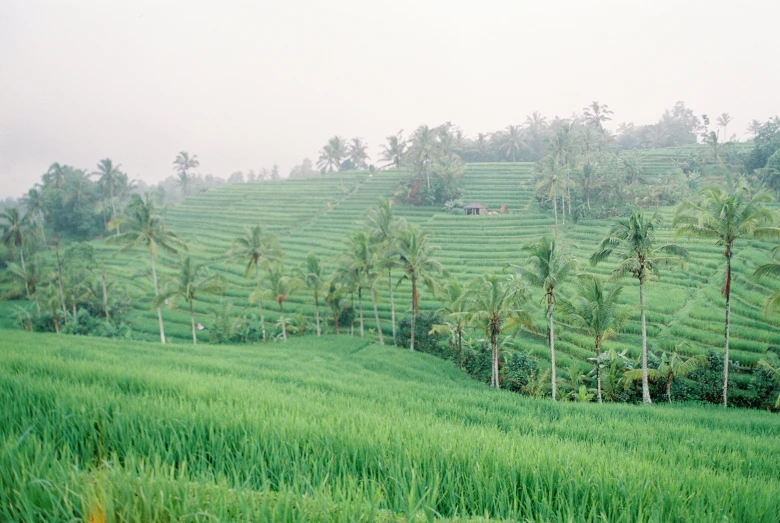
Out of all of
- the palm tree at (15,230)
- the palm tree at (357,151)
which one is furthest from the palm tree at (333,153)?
the palm tree at (15,230)

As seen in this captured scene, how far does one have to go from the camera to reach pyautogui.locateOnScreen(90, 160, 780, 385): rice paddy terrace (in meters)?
20.1

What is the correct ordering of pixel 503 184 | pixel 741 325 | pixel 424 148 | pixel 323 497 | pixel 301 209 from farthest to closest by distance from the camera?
pixel 301 209 < pixel 503 184 < pixel 424 148 < pixel 741 325 < pixel 323 497

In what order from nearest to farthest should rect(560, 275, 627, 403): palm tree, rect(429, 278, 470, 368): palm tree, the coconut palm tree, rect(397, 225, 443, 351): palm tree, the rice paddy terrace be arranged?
rect(560, 275, 627, 403): palm tree, rect(429, 278, 470, 368): palm tree, rect(397, 225, 443, 351): palm tree, the rice paddy terrace, the coconut palm tree

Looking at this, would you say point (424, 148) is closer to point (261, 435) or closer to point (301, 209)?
point (301, 209)

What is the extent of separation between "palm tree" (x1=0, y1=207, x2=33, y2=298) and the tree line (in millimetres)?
92

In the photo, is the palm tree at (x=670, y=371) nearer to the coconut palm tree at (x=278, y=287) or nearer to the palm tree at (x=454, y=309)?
the palm tree at (x=454, y=309)

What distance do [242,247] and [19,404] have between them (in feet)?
72.5

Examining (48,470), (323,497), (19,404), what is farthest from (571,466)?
(19,404)

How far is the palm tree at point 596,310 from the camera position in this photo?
49.4 ft

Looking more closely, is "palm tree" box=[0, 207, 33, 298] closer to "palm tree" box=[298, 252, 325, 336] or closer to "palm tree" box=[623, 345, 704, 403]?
"palm tree" box=[298, 252, 325, 336]

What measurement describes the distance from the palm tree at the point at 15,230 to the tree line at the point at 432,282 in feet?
0.30

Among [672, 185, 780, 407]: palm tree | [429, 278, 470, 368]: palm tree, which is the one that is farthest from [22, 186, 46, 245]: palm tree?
[672, 185, 780, 407]: palm tree

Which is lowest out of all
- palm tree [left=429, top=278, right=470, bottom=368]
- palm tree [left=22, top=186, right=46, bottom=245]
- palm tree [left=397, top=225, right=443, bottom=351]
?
palm tree [left=429, top=278, right=470, bottom=368]

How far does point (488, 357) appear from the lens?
2002cm
